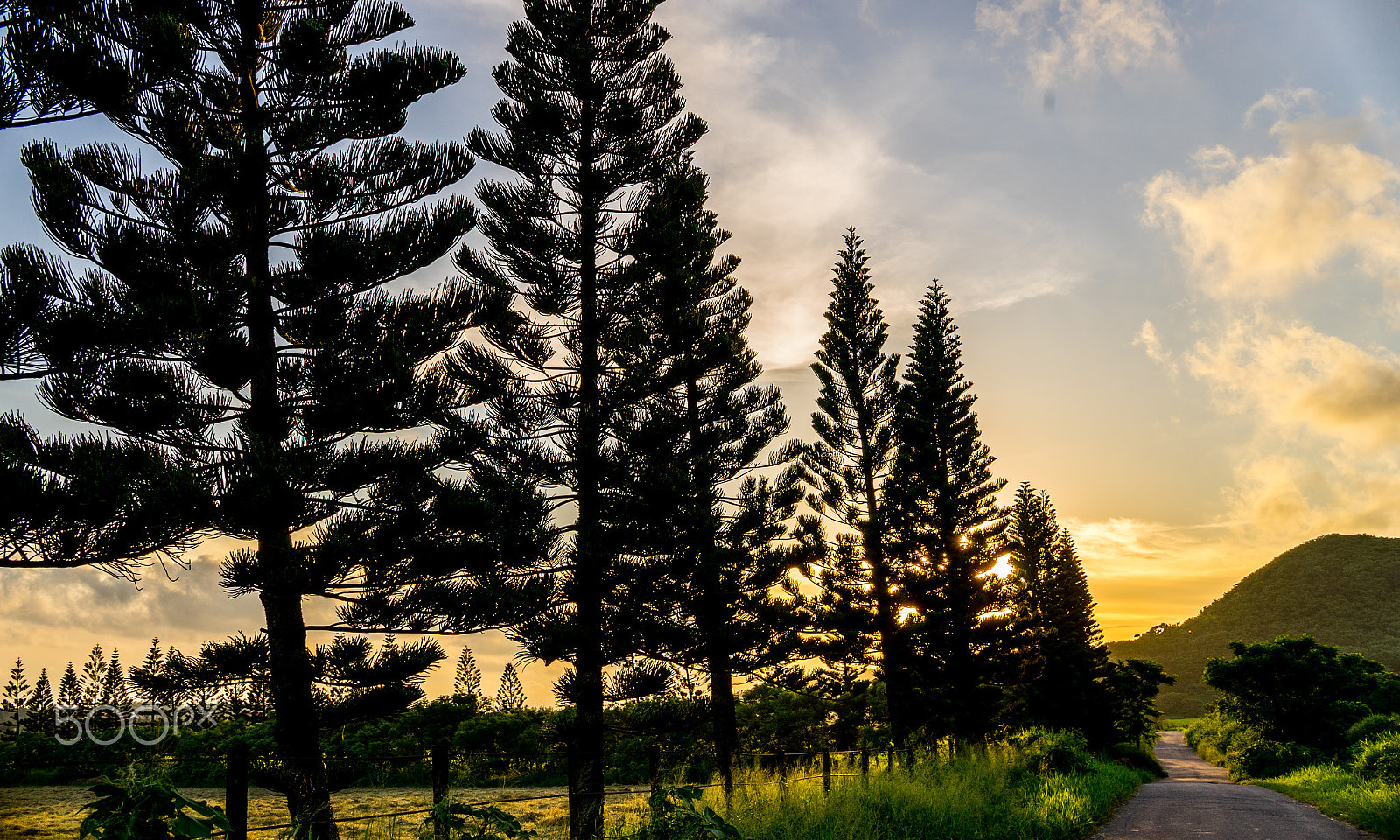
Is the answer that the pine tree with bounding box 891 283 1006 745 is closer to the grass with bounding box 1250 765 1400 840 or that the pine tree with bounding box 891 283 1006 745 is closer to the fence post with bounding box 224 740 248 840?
the grass with bounding box 1250 765 1400 840

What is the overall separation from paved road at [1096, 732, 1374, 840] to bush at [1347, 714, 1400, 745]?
7592 mm

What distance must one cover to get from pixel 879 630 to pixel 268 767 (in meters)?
15.3

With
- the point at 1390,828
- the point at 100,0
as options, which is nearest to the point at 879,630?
the point at 1390,828

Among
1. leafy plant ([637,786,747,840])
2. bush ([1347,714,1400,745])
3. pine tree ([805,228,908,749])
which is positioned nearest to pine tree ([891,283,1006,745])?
pine tree ([805,228,908,749])

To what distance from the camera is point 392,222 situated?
9.99 metres

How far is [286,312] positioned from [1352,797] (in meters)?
16.1

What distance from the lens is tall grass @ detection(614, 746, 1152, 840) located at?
640 centimetres

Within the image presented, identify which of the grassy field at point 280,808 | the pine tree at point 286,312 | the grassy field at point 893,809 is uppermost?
the pine tree at point 286,312

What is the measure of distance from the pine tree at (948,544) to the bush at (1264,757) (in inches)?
381

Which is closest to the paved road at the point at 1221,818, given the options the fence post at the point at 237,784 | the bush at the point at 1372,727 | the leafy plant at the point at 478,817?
the bush at the point at 1372,727

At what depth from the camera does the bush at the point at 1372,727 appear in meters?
19.9

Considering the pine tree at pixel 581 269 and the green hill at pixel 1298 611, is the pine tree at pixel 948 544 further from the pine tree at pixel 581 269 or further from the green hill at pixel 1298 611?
the green hill at pixel 1298 611

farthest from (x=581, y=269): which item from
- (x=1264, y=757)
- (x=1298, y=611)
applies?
(x=1298, y=611)

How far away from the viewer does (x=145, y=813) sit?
6.56 feet
